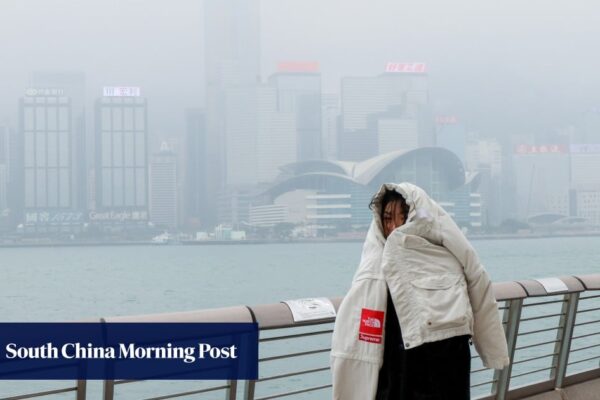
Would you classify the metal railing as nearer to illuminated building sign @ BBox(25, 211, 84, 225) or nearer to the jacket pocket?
the jacket pocket

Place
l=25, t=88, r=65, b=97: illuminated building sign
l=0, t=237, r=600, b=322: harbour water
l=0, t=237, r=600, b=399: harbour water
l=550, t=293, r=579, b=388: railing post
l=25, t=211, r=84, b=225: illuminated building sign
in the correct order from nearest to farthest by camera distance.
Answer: l=550, t=293, r=579, b=388: railing post
l=0, t=237, r=600, b=399: harbour water
l=0, t=237, r=600, b=322: harbour water
l=25, t=211, r=84, b=225: illuminated building sign
l=25, t=88, r=65, b=97: illuminated building sign

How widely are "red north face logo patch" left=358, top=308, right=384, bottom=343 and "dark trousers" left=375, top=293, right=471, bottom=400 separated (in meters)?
0.04

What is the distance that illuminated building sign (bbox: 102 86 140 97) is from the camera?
136000mm

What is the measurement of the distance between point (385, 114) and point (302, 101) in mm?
15944

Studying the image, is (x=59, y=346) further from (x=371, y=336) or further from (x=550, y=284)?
(x=550, y=284)

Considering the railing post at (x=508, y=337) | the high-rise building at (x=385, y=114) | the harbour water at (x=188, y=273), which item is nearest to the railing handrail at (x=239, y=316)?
the railing post at (x=508, y=337)

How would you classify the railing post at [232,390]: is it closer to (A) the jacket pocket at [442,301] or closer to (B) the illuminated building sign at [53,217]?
(A) the jacket pocket at [442,301]

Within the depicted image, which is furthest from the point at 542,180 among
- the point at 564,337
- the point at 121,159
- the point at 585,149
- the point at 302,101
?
the point at 564,337

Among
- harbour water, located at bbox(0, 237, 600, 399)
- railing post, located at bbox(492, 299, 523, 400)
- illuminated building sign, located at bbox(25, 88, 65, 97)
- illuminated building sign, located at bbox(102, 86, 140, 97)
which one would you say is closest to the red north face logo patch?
railing post, located at bbox(492, 299, 523, 400)

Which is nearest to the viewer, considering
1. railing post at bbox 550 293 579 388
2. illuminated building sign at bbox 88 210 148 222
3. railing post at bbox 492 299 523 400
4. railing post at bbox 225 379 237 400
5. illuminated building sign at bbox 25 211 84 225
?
railing post at bbox 225 379 237 400

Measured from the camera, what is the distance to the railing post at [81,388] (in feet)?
8.89

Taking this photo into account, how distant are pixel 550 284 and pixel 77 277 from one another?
76.7m

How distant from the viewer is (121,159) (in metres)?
125

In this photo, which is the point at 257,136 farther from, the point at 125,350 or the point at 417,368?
the point at 417,368
